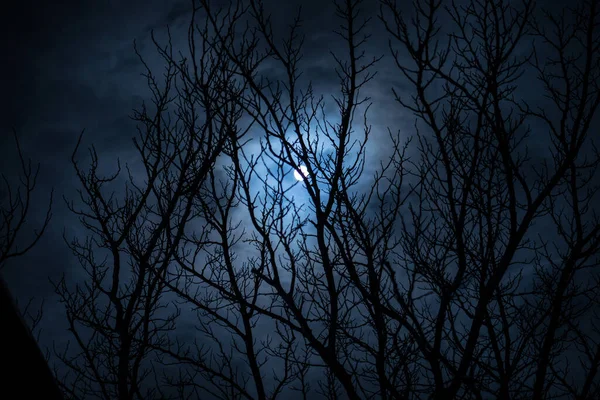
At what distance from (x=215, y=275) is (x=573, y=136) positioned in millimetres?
4811

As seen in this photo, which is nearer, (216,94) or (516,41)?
(516,41)

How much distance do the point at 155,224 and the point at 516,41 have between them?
4283 mm

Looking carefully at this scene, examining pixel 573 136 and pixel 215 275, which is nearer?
pixel 573 136

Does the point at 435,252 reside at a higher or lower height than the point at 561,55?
lower

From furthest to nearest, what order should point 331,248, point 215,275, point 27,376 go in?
1. point 215,275
2. point 331,248
3. point 27,376

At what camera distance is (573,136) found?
320 centimetres

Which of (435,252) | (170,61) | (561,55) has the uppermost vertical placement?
(561,55)

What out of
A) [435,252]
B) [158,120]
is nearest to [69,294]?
[158,120]

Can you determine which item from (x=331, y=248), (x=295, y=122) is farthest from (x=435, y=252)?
(x=295, y=122)

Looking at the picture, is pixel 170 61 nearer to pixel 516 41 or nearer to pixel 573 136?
pixel 516 41

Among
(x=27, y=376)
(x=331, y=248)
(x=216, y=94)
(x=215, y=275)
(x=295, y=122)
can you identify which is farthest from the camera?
(x=215, y=275)

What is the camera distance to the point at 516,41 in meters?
3.10

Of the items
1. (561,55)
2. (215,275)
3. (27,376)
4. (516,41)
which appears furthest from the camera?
(215,275)

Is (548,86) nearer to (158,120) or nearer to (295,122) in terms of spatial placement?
(295,122)
